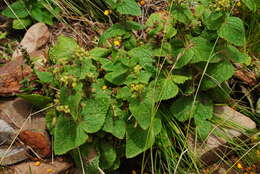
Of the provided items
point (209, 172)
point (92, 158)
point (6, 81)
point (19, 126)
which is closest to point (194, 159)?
point (209, 172)

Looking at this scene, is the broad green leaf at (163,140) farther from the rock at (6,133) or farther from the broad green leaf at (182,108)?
the rock at (6,133)

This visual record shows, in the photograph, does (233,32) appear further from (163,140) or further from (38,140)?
(38,140)

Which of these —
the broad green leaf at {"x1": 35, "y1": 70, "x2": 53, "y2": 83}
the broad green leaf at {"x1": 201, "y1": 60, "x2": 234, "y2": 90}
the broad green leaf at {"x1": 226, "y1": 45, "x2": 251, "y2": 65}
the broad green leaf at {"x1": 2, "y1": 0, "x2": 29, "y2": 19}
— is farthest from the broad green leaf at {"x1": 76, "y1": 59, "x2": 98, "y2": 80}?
the broad green leaf at {"x1": 2, "y1": 0, "x2": 29, "y2": 19}

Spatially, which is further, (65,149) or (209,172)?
(209,172)

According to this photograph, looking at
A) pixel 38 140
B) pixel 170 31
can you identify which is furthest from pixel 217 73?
pixel 38 140

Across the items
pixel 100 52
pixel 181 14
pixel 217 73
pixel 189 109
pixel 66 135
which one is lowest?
pixel 189 109

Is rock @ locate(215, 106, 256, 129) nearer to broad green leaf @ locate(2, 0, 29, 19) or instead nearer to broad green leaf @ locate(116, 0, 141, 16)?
broad green leaf @ locate(116, 0, 141, 16)

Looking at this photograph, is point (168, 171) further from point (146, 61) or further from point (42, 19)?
point (42, 19)
